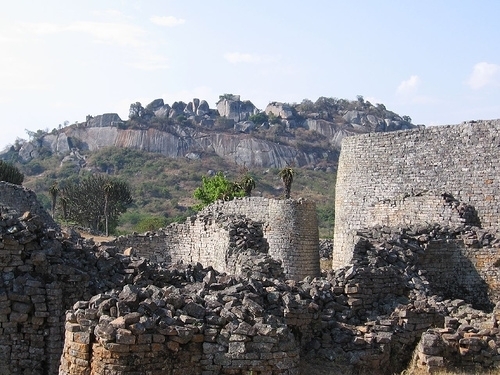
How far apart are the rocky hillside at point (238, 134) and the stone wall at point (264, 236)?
91.4 m

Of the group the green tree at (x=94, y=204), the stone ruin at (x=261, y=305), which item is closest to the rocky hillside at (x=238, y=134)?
the green tree at (x=94, y=204)

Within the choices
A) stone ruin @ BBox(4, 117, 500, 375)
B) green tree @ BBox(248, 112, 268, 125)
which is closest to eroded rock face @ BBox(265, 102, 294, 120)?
green tree @ BBox(248, 112, 268, 125)

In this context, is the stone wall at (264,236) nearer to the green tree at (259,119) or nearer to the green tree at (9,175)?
the green tree at (9,175)

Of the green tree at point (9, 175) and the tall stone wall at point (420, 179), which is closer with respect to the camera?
the tall stone wall at point (420, 179)

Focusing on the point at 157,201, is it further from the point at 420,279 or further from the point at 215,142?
the point at 420,279

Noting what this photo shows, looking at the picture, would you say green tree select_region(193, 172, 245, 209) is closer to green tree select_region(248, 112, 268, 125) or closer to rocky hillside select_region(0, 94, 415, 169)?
rocky hillside select_region(0, 94, 415, 169)

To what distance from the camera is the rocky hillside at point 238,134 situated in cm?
12262

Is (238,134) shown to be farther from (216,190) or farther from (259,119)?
(216,190)

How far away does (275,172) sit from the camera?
108375 millimetres

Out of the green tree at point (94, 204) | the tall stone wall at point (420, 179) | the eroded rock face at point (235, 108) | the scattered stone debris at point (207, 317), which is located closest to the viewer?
the scattered stone debris at point (207, 317)

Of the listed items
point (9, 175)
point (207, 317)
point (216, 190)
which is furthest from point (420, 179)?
point (9, 175)

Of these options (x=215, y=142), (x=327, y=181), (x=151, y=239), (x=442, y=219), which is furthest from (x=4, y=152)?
(x=442, y=219)

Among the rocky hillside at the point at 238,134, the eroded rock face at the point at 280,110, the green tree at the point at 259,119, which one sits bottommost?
the rocky hillside at the point at 238,134

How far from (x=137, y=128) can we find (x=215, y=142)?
48.9ft
